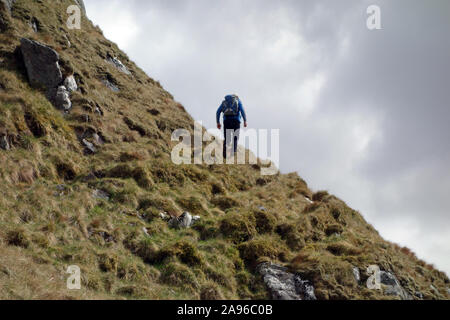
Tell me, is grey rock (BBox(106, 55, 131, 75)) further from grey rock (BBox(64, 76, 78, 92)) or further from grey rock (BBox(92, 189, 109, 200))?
grey rock (BBox(92, 189, 109, 200))

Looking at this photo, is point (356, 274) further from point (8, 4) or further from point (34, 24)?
point (8, 4)

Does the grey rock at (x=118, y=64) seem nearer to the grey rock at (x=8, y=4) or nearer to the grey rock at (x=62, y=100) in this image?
the grey rock at (x=8, y=4)

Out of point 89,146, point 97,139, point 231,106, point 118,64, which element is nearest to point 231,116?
point 231,106

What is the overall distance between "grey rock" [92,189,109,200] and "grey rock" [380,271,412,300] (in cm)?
933

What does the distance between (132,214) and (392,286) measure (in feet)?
27.7

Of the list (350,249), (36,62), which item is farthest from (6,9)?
(350,249)

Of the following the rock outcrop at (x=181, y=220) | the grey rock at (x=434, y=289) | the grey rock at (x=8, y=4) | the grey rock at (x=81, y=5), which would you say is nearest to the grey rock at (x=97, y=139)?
the rock outcrop at (x=181, y=220)

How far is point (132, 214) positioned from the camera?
12438mm

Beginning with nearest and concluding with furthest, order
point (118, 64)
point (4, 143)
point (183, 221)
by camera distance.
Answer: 1. point (4, 143)
2. point (183, 221)
3. point (118, 64)

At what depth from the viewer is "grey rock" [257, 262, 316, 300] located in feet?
33.4

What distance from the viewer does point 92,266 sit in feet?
30.9

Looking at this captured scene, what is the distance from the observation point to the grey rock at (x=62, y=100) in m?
16.4

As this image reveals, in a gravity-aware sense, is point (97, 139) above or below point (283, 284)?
above
